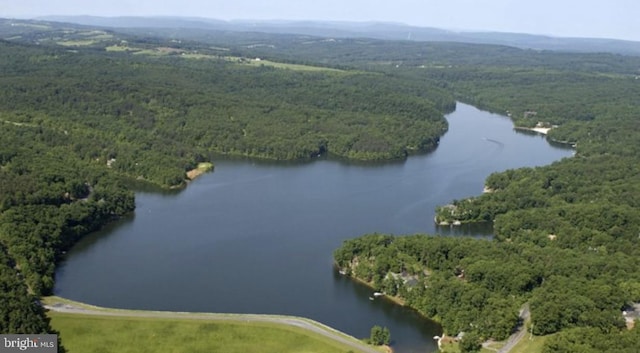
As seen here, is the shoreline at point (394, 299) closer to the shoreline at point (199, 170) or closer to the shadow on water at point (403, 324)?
the shadow on water at point (403, 324)

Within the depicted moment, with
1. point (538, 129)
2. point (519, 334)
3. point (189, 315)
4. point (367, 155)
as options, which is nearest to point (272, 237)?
point (189, 315)

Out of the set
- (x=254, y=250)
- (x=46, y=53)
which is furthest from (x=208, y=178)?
(x=46, y=53)

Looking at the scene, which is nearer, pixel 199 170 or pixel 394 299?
pixel 394 299

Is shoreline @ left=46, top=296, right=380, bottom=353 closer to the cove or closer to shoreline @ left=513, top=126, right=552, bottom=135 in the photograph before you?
the cove

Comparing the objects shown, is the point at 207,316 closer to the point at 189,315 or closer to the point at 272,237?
the point at 189,315

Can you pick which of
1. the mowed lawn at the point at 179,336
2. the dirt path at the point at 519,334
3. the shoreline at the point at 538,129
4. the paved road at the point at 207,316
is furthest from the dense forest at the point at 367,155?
the paved road at the point at 207,316

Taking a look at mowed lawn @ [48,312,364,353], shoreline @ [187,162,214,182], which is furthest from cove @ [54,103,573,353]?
mowed lawn @ [48,312,364,353]
